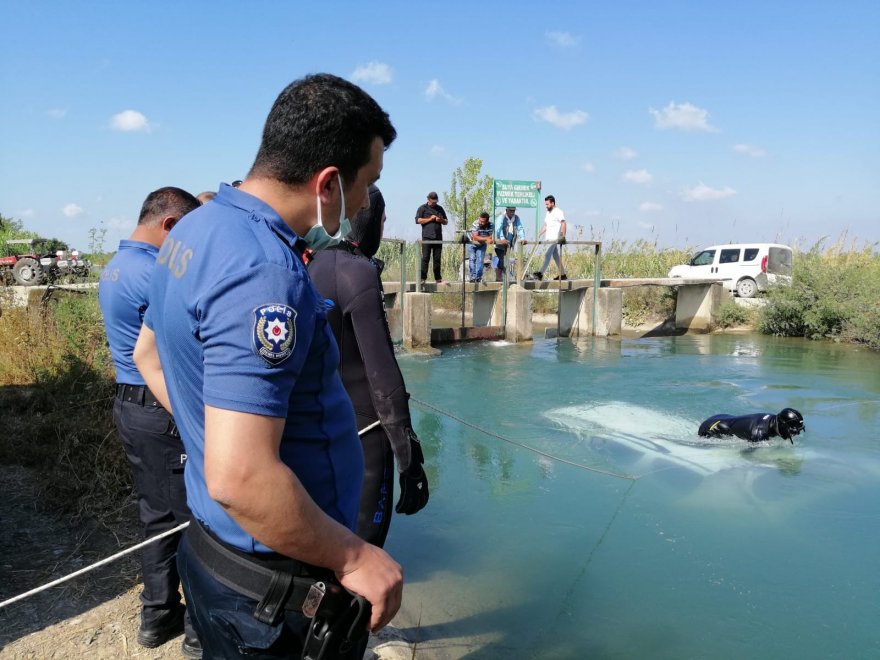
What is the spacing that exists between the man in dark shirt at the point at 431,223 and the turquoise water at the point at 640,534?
5.33 meters

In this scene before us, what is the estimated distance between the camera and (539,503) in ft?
17.8

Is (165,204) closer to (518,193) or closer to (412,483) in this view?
(412,483)

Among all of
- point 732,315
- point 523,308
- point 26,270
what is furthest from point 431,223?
point 26,270

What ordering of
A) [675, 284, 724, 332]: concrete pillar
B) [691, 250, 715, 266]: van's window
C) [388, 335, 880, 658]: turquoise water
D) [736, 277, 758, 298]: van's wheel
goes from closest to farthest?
[388, 335, 880, 658]: turquoise water < [675, 284, 724, 332]: concrete pillar < [736, 277, 758, 298]: van's wheel < [691, 250, 715, 266]: van's window

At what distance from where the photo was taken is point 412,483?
8.34 ft

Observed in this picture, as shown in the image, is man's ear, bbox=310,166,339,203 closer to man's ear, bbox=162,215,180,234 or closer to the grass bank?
man's ear, bbox=162,215,180,234

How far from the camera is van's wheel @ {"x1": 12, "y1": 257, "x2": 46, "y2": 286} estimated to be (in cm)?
1441

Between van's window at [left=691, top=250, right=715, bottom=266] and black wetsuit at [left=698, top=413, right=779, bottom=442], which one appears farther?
van's window at [left=691, top=250, right=715, bottom=266]

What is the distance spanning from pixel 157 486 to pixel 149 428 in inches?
9.9

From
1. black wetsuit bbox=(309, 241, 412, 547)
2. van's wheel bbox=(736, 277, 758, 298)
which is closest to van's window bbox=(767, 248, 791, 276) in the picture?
van's wheel bbox=(736, 277, 758, 298)

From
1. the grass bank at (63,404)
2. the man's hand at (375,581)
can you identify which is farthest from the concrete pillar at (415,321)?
the man's hand at (375,581)

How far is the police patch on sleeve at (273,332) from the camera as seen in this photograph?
47.2 inches

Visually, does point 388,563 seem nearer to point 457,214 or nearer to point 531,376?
point 531,376

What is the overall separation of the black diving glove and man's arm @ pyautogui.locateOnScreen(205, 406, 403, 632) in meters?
1.18
